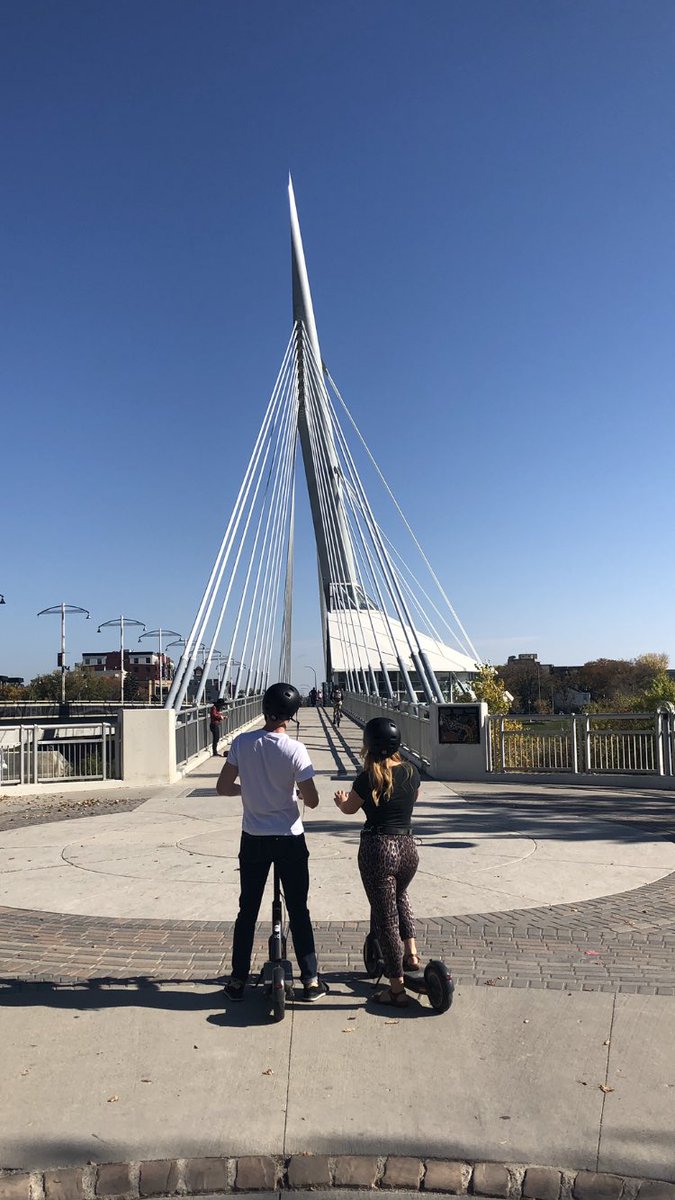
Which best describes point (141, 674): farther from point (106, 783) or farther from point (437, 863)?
point (437, 863)

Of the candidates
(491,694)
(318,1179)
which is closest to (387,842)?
(318,1179)

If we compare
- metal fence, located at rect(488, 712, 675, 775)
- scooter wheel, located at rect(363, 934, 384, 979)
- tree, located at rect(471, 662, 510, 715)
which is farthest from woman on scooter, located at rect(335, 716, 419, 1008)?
tree, located at rect(471, 662, 510, 715)

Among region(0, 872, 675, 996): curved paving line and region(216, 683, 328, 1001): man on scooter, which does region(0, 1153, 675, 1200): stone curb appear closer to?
region(216, 683, 328, 1001): man on scooter

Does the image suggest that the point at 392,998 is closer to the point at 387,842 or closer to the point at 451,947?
the point at 387,842

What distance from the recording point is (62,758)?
50.0 feet

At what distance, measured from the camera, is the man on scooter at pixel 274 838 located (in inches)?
187

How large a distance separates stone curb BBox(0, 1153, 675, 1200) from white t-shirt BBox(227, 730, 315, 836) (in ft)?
5.36

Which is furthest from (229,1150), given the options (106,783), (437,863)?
(106,783)

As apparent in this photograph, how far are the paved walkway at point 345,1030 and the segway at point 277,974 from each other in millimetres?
108

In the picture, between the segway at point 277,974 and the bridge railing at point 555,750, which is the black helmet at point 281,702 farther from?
the bridge railing at point 555,750

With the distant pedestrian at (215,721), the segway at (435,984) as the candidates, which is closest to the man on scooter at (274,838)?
the segway at (435,984)

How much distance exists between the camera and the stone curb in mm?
3264

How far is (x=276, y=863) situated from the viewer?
4789 millimetres

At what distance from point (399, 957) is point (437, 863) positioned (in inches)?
151
